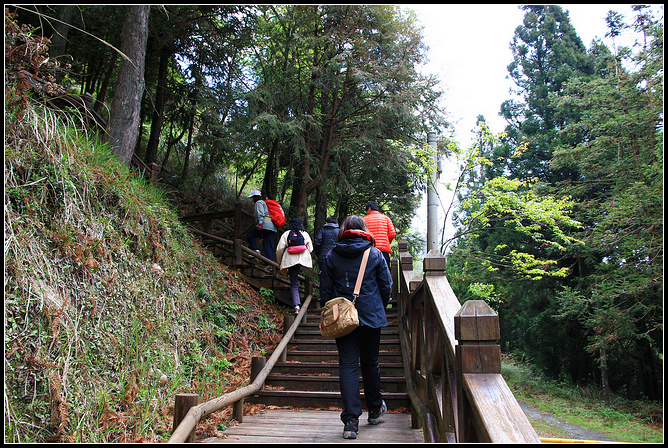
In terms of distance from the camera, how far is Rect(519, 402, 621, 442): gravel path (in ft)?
41.8

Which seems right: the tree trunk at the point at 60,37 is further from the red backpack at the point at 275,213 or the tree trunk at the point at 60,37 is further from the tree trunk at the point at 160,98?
the red backpack at the point at 275,213

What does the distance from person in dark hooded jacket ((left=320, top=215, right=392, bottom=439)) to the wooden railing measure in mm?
420

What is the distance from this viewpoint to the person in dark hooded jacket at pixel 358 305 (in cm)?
378

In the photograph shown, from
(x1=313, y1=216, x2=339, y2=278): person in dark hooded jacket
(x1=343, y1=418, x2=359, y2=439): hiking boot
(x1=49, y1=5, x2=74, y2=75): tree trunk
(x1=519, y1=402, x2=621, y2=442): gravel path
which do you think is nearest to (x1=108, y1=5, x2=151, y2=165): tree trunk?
(x1=49, y1=5, x2=74, y2=75): tree trunk

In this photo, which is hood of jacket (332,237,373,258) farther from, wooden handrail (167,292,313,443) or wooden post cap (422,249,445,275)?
wooden handrail (167,292,313,443)

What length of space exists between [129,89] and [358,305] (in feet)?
18.3

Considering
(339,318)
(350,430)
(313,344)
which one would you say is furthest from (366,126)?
(350,430)

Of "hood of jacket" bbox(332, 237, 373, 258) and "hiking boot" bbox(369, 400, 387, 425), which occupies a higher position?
"hood of jacket" bbox(332, 237, 373, 258)

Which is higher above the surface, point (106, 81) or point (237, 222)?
point (106, 81)

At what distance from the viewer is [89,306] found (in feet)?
13.1

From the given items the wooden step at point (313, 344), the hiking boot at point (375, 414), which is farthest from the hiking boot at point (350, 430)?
the wooden step at point (313, 344)

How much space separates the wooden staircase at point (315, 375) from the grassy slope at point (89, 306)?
1.84ft

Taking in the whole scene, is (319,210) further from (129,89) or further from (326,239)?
(129,89)

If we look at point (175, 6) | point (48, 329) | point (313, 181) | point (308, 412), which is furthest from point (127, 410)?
point (175, 6)
